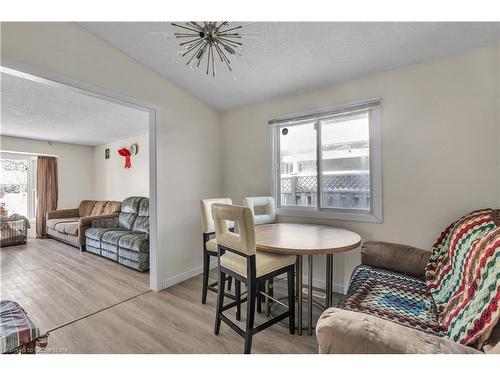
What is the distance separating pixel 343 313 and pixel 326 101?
2.15 meters

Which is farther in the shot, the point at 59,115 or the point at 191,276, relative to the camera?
the point at 59,115

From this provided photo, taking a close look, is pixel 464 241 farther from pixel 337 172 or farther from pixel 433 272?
pixel 337 172

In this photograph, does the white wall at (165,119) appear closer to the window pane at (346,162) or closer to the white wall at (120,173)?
the window pane at (346,162)

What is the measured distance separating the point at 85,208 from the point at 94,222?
5.09 feet

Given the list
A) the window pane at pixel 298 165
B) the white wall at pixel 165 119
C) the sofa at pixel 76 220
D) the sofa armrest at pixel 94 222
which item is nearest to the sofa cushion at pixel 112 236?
the sofa armrest at pixel 94 222

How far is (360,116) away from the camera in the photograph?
2.32 metres

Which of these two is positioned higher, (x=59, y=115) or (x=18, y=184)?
(x=59, y=115)

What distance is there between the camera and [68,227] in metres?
4.34

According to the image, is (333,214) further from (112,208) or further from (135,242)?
(112,208)

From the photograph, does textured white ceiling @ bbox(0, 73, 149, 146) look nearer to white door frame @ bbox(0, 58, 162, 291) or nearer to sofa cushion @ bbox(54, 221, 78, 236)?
white door frame @ bbox(0, 58, 162, 291)

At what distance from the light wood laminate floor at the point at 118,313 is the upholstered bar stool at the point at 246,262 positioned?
17cm

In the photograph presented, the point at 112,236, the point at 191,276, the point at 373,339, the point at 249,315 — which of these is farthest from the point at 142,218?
the point at 373,339
